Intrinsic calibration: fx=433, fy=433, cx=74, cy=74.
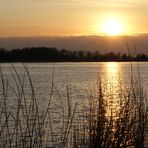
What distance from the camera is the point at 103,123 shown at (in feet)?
20.9

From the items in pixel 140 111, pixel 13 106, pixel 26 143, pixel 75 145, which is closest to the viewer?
pixel 26 143

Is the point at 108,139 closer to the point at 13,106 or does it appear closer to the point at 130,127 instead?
the point at 130,127

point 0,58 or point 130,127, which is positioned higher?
point 0,58

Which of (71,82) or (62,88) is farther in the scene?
(71,82)

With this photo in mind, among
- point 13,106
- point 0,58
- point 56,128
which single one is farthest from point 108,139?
point 13,106

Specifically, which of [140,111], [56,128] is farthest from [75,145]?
[56,128]

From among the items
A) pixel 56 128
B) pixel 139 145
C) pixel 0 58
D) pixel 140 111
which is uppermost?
pixel 0 58

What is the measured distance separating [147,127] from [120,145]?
1104 mm

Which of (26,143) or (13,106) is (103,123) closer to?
(26,143)

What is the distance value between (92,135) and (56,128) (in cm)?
1236

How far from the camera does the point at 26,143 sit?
5836 mm

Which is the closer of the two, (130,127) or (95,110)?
(130,127)

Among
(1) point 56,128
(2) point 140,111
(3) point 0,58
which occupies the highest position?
(3) point 0,58

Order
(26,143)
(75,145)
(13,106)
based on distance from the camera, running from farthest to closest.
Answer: (13,106)
(75,145)
(26,143)
